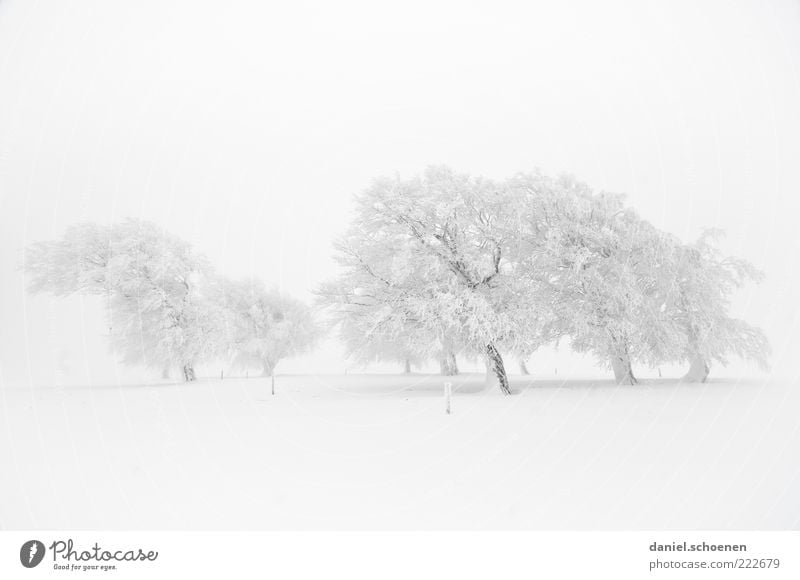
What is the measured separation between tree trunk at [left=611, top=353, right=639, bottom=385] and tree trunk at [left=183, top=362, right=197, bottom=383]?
20283 mm

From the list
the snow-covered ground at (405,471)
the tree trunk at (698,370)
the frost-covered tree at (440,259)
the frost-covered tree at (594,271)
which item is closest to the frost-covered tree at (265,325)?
the frost-covered tree at (440,259)

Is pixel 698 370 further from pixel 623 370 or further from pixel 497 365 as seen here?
pixel 497 365

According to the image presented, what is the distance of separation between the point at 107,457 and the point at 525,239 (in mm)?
14081

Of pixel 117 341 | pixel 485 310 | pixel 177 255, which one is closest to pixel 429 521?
pixel 485 310

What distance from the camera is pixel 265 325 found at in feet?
111

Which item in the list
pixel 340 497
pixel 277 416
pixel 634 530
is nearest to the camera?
pixel 634 530

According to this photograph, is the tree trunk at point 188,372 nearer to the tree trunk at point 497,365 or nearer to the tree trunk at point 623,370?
the tree trunk at point 497,365

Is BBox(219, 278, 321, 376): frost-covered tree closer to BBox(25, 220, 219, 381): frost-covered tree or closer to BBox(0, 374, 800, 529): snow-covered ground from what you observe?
BBox(25, 220, 219, 381): frost-covered tree

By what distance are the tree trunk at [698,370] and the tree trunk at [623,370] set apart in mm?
2444

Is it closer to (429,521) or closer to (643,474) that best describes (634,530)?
(643,474)

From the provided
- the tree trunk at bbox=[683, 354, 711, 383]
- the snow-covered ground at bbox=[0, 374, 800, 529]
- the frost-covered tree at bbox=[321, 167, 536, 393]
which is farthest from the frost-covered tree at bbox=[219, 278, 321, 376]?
the tree trunk at bbox=[683, 354, 711, 383]

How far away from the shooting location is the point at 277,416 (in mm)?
10953

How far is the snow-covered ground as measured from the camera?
15.8 feet

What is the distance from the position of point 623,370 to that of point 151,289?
21898 mm
